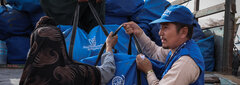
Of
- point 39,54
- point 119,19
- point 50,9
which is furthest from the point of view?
point 119,19

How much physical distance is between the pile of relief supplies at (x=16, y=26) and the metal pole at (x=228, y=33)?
8.89ft

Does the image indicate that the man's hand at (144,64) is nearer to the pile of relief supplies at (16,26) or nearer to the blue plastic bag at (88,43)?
the blue plastic bag at (88,43)

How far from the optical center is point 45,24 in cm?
160

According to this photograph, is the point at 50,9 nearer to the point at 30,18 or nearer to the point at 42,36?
the point at 30,18

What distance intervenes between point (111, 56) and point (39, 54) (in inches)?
19.7

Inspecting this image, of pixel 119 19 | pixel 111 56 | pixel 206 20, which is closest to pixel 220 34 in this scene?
pixel 206 20

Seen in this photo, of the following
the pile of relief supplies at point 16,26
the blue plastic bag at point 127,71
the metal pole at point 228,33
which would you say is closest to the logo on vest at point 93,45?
the blue plastic bag at point 127,71

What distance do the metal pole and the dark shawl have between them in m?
2.21

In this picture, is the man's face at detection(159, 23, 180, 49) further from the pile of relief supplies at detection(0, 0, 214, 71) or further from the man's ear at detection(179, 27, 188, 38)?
the pile of relief supplies at detection(0, 0, 214, 71)

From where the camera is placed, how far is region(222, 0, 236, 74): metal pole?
9.39 ft

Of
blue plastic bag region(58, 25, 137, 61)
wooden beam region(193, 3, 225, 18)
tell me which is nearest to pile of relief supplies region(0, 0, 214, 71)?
wooden beam region(193, 3, 225, 18)

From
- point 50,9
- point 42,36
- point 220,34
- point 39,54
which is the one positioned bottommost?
point 220,34

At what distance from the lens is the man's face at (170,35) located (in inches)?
53.7

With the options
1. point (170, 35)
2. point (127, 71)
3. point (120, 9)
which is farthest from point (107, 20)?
point (170, 35)
